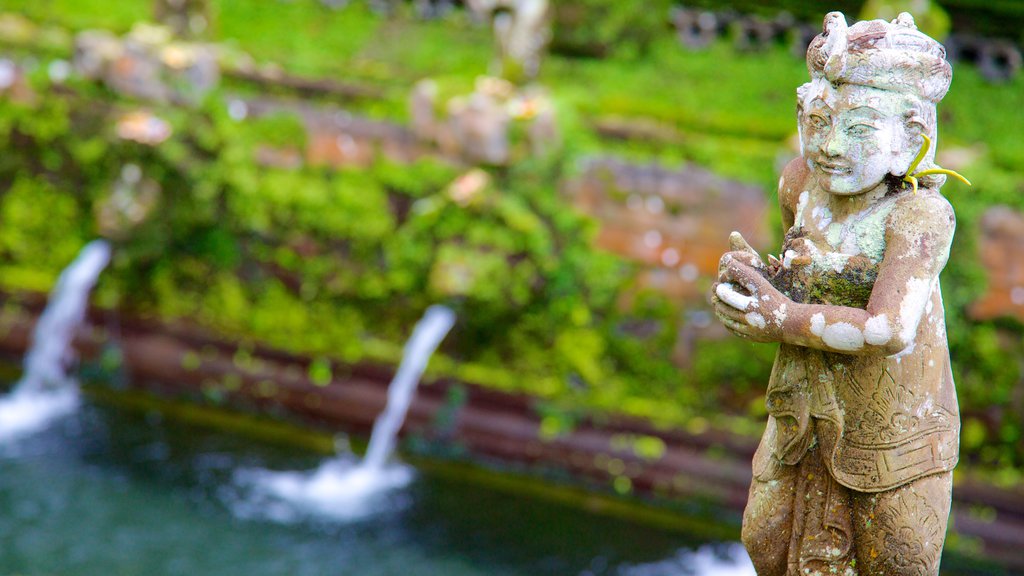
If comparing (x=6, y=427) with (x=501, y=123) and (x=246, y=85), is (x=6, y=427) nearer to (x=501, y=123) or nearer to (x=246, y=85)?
(x=246, y=85)

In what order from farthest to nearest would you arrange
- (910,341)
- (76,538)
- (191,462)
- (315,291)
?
1. (315,291)
2. (191,462)
3. (76,538)
4. (910,341)

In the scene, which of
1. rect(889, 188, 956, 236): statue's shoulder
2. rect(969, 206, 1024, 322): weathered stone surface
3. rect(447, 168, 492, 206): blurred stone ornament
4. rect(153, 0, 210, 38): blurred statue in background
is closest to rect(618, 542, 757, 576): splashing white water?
rect(969, 206, 1024, 322): weathered stone surface

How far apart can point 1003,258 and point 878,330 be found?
158 inches

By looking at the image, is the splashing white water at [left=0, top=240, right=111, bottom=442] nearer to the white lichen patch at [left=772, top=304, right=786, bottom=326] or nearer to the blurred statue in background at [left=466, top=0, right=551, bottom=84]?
the blurred statue in background at [left=466, top=0, right=551, bottom=84]

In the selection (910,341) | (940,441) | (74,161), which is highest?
(74,161)

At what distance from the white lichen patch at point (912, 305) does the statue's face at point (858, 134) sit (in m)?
0.27

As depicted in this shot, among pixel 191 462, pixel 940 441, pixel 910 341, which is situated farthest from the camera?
pixel 191 462

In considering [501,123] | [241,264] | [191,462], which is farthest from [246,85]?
[191,462]

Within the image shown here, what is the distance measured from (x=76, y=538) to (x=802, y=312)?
467 cm

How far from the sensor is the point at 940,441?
9.27ft

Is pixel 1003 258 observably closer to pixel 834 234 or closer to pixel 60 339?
pixel 834 234

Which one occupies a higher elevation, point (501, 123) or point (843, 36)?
point (501, 123)

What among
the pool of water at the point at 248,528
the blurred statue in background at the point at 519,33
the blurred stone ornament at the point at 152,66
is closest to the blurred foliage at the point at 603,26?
the blurred statue in background at the point at 519,33

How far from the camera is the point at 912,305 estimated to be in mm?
2625
